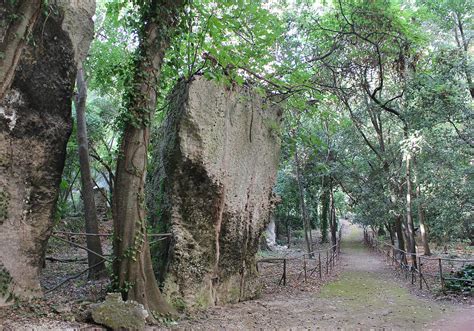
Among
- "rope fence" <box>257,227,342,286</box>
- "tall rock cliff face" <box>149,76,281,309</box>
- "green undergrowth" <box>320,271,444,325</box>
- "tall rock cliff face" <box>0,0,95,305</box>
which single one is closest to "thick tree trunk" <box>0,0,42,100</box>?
"tall rock cliff face" <box>0,0,95,305</box>

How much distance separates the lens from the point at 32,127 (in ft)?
16.7

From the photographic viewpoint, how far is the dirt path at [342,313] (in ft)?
23.4

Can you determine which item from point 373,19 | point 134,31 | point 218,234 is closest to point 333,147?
point 373,19

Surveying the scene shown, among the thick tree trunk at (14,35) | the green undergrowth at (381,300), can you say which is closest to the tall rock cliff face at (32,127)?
the thick tree trunk at (14,35)

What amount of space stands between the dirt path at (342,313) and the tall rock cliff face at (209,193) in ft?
2.37

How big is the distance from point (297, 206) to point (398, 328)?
20986mm

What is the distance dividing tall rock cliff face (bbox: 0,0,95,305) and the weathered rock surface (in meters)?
0.93

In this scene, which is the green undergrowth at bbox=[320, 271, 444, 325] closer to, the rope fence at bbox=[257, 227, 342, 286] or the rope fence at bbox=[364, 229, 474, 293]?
the rope fence at bbox=[364, 229, 474, 293]

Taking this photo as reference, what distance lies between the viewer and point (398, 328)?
23.5 ft

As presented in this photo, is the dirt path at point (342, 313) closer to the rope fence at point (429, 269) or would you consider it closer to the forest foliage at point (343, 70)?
the rope fence at point (429, 269)

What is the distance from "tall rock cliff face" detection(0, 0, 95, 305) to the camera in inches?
185

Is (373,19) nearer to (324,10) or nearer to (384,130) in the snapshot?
(324,10)

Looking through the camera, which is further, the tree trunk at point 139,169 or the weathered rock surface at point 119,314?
the tree trunk at point 139,169

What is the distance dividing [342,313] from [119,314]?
5513 millimetres
